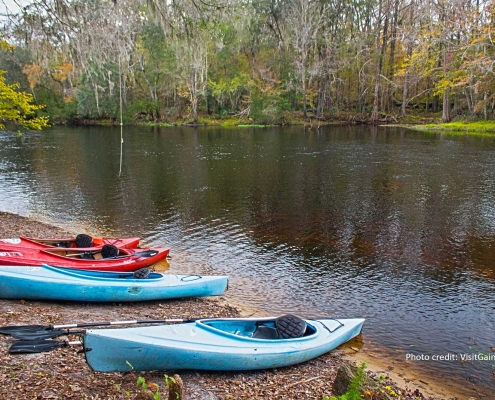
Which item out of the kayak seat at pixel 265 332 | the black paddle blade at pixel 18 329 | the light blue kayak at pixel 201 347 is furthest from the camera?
the kayak seat at pixel 265 332

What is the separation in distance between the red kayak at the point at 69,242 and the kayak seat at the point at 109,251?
0.46 meters

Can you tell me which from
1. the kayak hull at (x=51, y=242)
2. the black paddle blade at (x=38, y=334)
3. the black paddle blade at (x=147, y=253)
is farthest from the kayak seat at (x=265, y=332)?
the kayak hull at (x=51, y=242)

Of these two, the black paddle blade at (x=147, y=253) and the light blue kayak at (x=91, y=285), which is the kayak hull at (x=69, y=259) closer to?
the black paddle blade at (x=147, y=253)

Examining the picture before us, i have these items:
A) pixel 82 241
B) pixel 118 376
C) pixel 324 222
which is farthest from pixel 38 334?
pixel 324 222

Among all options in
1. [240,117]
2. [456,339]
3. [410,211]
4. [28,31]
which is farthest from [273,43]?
[456,339]

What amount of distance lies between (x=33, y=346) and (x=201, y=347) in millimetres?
1879

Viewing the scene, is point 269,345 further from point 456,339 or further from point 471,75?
point 471,75

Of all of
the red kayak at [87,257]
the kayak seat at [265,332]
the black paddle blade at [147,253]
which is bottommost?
the kayak seat at [265,332]

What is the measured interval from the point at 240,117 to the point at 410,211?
40.5 meters

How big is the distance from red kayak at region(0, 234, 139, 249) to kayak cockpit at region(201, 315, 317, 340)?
14.5ft

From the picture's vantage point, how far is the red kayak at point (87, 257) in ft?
24.8

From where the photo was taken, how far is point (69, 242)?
29.6ft

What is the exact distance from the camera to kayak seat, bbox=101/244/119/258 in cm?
866

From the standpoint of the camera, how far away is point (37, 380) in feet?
14.2
